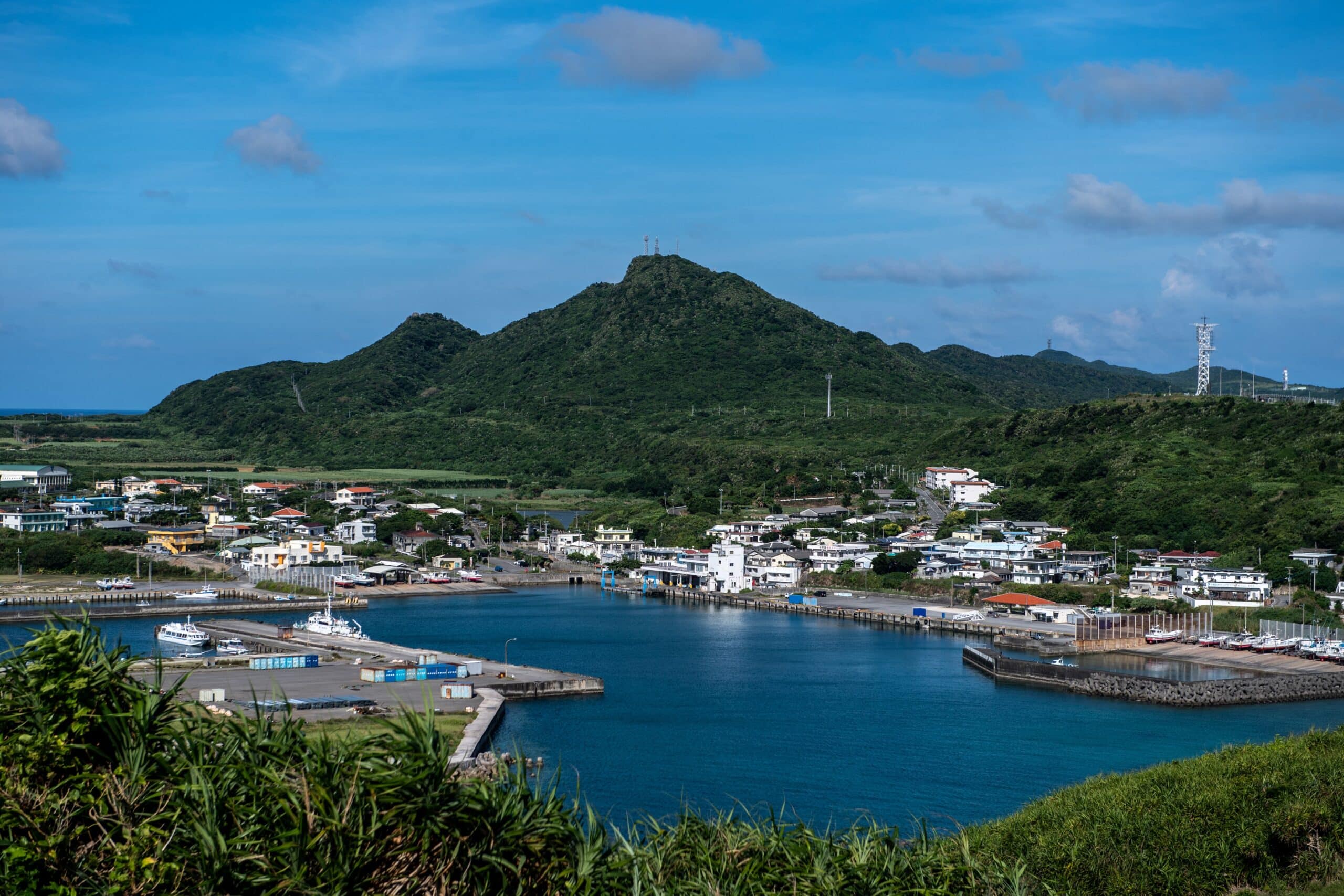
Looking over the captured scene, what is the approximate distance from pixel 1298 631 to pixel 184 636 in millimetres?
26961

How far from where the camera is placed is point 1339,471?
144ft

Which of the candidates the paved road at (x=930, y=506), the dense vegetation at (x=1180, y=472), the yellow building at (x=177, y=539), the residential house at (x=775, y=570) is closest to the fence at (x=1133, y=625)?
the dense vegetation at (x=1180, y=472)

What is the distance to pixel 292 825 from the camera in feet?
18.6

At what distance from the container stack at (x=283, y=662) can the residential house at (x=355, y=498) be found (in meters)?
33.4

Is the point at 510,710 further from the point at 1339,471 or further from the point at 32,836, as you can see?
the point at 1339,471

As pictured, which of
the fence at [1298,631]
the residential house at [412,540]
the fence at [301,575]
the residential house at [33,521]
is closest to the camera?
the fence at [1298,631]

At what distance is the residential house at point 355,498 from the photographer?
60.2m

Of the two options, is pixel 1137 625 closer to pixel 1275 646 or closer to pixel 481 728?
pixel 1275 646

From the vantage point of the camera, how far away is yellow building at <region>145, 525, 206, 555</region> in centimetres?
4881

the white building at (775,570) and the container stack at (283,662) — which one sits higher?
→ the white building at (775,570)

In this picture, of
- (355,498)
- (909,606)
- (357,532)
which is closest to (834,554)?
(909,606)

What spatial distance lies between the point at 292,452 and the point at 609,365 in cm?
2696

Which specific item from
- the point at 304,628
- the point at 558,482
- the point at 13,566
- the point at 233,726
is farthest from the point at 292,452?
the point at 233,726

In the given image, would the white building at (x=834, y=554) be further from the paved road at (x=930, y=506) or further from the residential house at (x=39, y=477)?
the residential house at (x=39, y=477)
